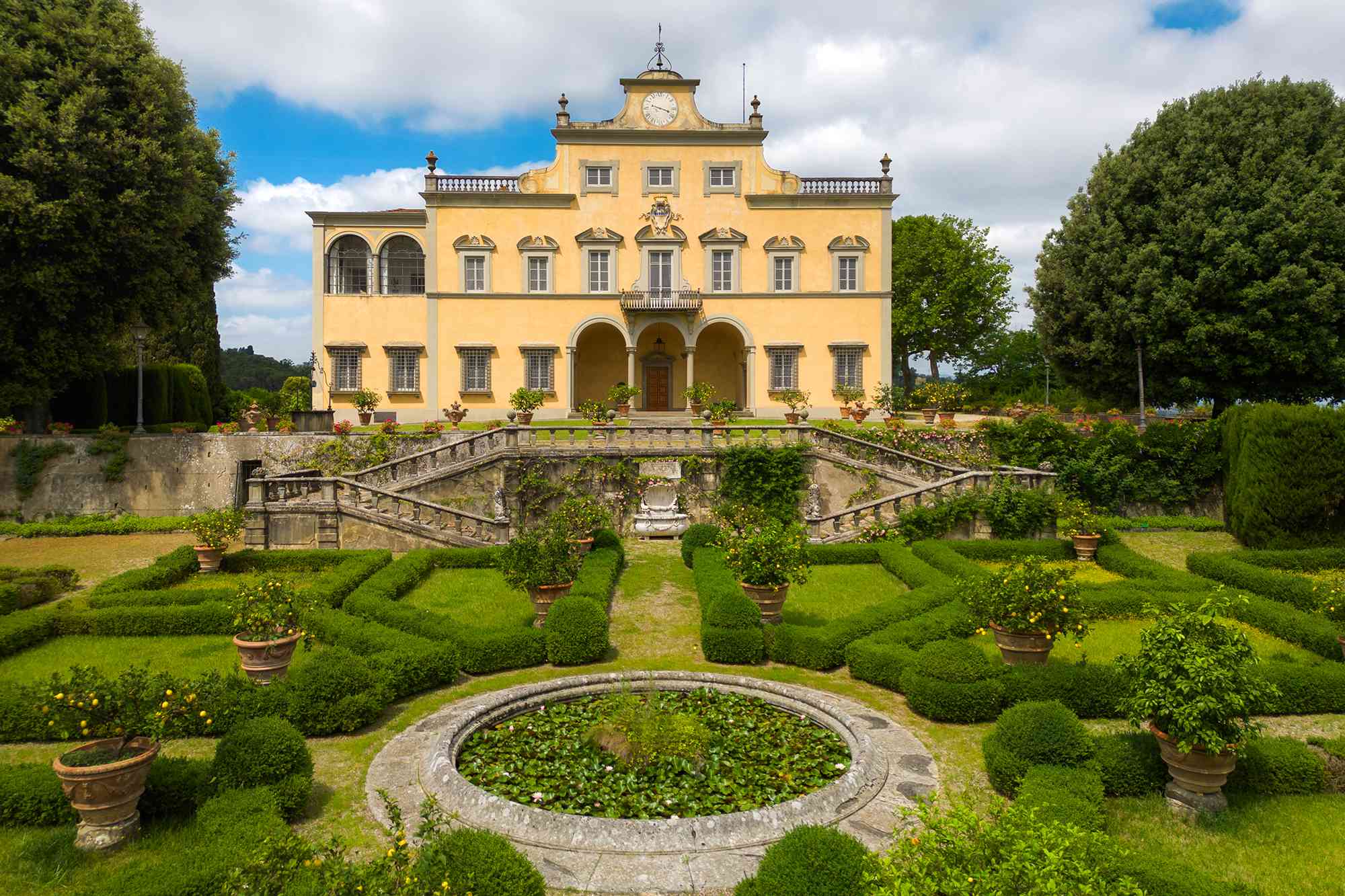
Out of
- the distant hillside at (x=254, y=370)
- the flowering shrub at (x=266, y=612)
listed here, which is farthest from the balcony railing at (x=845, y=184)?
the distant hillside at (x=254, y=370)

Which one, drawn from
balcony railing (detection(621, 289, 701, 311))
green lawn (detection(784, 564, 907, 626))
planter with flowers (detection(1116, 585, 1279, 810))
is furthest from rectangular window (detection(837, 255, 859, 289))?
planter with flowers (detection(1116, 585, 1279, 810))

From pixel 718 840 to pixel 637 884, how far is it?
793 mm

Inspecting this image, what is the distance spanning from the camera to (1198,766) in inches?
270

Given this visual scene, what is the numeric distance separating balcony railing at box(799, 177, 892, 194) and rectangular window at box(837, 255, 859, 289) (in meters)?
3.16

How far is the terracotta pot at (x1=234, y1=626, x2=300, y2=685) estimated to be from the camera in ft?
31.1

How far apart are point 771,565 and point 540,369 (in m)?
23.6

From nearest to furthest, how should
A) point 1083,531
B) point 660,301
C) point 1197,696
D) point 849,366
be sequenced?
point 1197,696
point 1083,531
point 660,301
point 849,366

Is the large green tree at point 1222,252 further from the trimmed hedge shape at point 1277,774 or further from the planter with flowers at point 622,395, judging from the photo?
the trimmed hedge shape at point 1277,774

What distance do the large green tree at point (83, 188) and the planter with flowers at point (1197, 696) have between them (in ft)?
80.8

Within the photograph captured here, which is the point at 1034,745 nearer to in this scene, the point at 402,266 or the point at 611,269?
the point at 611,269

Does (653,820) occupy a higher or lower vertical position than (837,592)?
lower

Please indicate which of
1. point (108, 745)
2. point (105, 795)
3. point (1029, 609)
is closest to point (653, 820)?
point (105, 795)

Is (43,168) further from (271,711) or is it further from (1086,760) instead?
(1086,760)

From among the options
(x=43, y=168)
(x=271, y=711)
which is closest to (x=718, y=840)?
(x=271, y=711)
